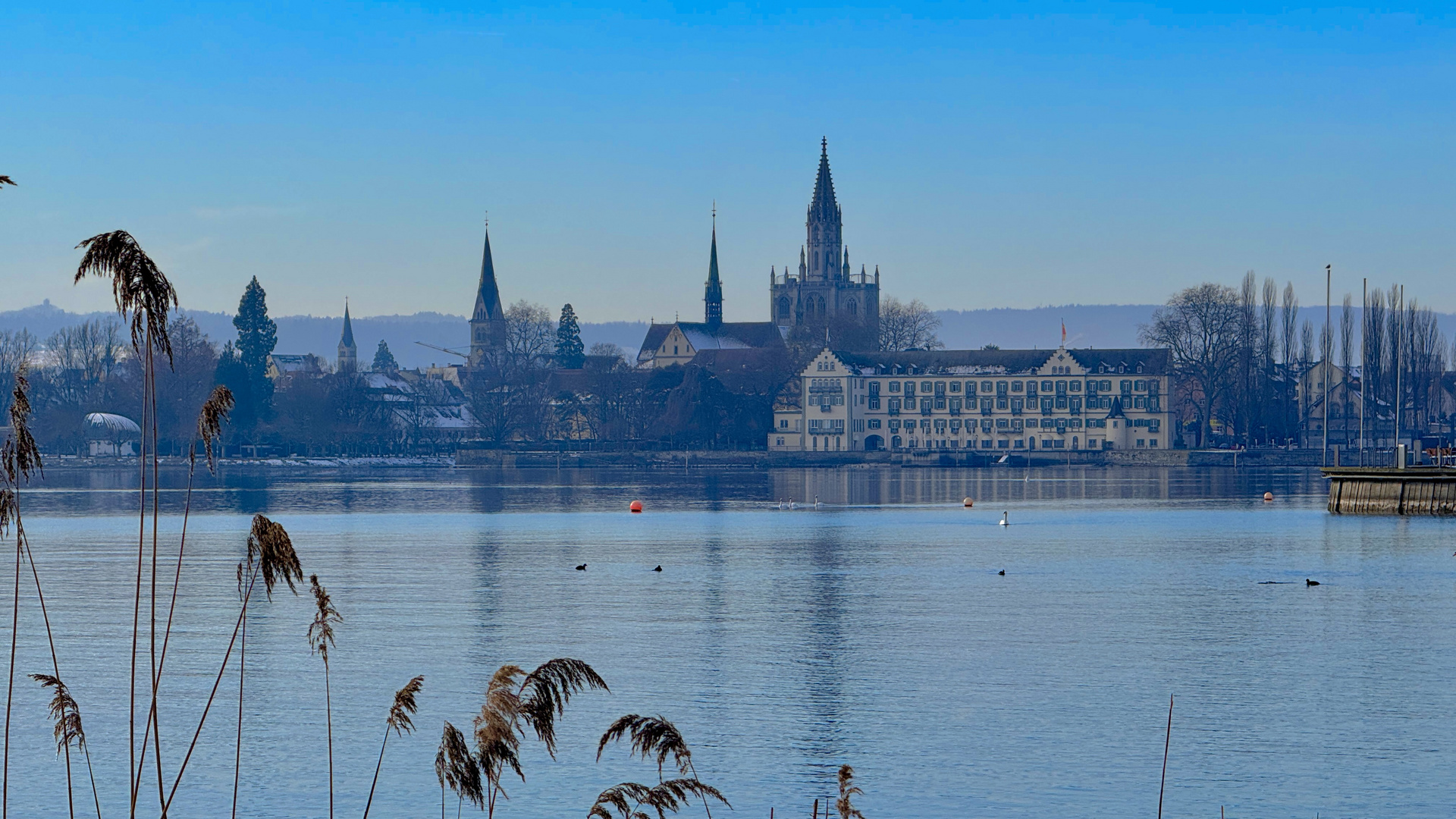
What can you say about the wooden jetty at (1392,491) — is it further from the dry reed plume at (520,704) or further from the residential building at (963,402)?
the residential building at (963,402)

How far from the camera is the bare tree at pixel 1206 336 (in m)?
154

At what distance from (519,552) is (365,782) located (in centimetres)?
3692

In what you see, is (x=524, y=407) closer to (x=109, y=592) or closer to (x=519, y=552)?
Answer: (x=519, y=552)

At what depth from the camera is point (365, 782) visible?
19.6 metres

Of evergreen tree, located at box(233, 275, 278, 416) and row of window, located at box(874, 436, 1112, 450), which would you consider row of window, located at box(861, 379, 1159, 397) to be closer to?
row of window, located at box(874, 436, 1112, 450)

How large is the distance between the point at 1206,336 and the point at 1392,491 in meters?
85.1

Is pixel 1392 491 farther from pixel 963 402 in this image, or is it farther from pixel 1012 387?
pixel 963 402

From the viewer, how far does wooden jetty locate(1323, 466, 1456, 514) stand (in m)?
71.4

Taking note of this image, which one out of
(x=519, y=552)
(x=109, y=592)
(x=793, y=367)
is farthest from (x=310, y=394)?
(x=109, y=592)

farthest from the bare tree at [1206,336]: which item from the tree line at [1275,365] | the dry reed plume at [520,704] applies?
the dry reed plume at [520,704]

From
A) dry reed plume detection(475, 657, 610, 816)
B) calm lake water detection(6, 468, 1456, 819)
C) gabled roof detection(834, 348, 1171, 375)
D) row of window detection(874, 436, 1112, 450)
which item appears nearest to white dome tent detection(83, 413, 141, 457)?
row of window detection(874, 436, 1112, 450)

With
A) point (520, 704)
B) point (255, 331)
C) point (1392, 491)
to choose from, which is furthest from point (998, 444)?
point (520, 704)

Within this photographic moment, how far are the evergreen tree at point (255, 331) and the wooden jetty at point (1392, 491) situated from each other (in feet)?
402

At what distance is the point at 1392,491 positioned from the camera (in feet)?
242
